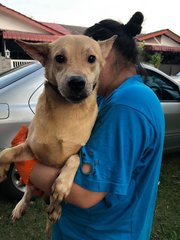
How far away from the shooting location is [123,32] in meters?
2.06

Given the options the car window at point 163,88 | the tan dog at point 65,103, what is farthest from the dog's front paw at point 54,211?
the car window at point 163,88

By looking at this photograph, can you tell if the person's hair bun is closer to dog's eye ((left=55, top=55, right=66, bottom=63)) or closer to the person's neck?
the person's neck

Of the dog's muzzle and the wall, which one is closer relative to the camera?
the dog's muzzle

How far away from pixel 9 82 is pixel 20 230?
1.57 metres

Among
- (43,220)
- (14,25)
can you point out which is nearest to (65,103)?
(43,220)

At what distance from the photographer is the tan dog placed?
1.73 metres

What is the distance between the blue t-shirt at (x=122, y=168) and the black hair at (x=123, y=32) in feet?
0.82

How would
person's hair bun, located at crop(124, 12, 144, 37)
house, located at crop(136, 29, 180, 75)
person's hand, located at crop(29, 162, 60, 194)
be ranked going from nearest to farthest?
person's hand, located at crop(29, 162, 60, 194), person's hair bun, located at crop(124, 12, 144, 37), house, located at crop(136, 29, 180, 75)

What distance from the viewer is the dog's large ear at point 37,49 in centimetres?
191

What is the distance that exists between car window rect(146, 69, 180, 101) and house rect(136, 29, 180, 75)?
1803 cm

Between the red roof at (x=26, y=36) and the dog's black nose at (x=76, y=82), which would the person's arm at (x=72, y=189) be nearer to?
the dog's black nose at (x=76, y=82)

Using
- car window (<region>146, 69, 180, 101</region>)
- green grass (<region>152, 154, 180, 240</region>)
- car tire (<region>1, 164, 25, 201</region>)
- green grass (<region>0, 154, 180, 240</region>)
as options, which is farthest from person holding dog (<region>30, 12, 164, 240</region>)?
car window (<region>146, 69, 180, 101</region>)

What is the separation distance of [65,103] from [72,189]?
469mm

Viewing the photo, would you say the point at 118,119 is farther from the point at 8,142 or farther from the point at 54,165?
the point at 8,142
